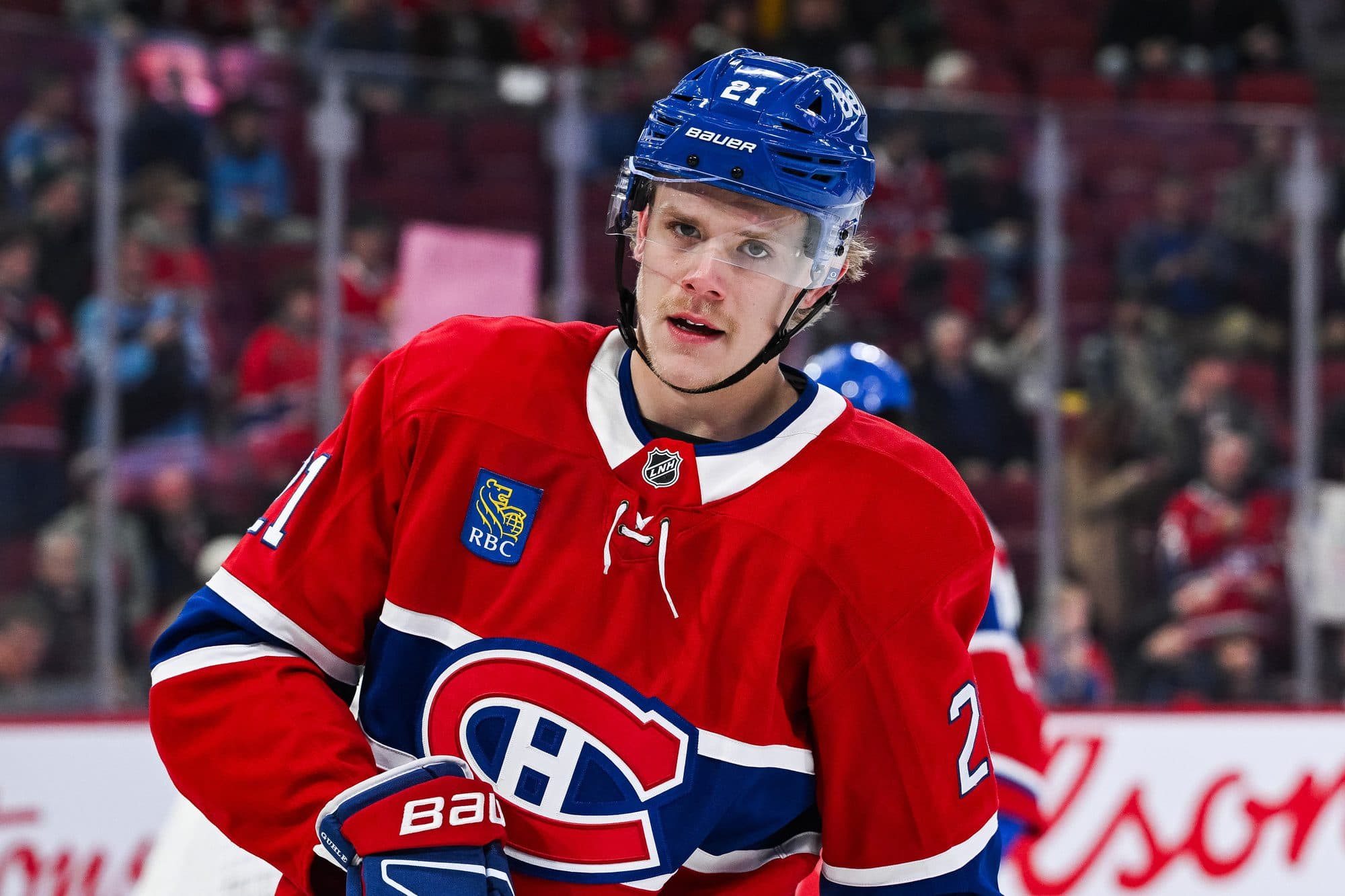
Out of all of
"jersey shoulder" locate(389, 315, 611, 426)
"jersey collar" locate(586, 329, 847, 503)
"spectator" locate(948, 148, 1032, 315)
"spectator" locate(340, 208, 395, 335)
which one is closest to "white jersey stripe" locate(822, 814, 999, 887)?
"jersey collar" locate(586, 329, 847, 503)

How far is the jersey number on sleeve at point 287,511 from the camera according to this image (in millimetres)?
1586

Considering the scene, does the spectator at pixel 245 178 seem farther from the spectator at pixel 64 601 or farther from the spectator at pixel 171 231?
the spectator at pixel 64 601

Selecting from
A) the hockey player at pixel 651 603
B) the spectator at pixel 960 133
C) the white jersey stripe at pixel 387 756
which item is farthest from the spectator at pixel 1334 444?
the white jersey stripe at pixel 387 756

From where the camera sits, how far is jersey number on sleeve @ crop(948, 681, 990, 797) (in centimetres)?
155

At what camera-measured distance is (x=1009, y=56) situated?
727 cm

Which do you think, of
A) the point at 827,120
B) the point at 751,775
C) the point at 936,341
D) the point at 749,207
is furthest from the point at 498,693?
the point at 936,341

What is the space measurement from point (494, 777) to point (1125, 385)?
3331 mm

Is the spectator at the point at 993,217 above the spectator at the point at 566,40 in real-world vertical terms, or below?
below

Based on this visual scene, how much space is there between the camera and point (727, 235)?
1.57m

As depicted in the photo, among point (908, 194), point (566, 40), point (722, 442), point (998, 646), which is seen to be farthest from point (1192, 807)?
point (566, 40)

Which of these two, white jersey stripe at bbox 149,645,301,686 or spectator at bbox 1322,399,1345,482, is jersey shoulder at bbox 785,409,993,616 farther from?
spectator at bbox 1322,399,1345,482

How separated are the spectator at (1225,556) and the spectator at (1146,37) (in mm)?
2653

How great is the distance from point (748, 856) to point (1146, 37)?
598cm

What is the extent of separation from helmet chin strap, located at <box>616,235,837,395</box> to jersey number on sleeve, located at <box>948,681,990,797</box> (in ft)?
1.12
